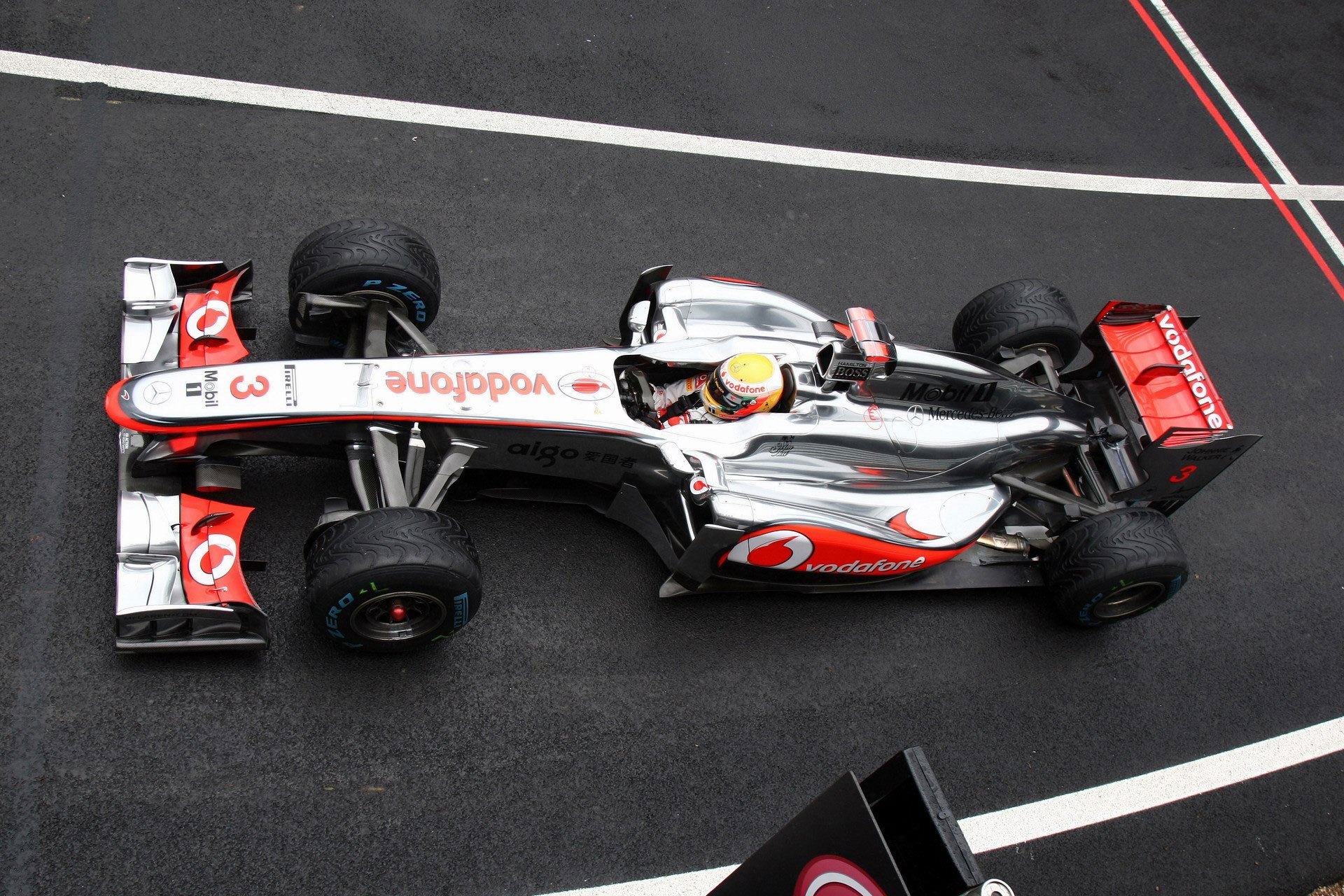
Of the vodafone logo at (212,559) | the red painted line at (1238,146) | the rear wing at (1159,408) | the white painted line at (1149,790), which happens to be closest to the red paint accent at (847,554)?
the rear wing at (1159,408)

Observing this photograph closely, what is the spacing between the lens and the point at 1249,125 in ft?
27.9

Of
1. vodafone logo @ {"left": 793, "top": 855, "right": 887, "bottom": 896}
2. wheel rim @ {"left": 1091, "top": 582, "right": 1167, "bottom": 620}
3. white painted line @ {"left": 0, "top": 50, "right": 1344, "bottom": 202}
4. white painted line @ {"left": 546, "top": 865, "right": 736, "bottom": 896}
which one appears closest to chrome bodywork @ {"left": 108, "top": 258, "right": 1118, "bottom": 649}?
wheel rim @ {"left": 1091, "top": 582, "right": 1167, "bottom": 620}

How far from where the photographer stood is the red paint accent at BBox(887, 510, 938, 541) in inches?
193

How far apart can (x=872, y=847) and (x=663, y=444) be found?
2.58 meters

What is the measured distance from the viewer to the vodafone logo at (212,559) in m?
4.04

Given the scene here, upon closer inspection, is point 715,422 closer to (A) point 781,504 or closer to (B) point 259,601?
(A) point 781,504

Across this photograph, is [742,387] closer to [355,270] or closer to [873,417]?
[873,417]

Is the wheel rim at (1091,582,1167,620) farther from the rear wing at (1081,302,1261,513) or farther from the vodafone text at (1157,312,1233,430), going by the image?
the vodafone text at (1157,312,1233,430)

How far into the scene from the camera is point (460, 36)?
6.89 metres

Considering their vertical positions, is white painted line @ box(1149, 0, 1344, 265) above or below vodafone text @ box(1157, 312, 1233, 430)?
above

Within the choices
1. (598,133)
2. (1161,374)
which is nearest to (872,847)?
(1161,374)

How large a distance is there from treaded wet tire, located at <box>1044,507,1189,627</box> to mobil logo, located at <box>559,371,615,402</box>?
7.97 feet

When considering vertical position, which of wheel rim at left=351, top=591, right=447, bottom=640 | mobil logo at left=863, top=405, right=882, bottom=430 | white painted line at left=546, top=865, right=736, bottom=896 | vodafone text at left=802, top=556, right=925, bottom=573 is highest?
mobil logo at left=863, top=405, right=882, bottom=430

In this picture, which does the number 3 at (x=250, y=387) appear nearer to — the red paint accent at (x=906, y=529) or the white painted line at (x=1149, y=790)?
the red paint accent at (x=906, y=529)
